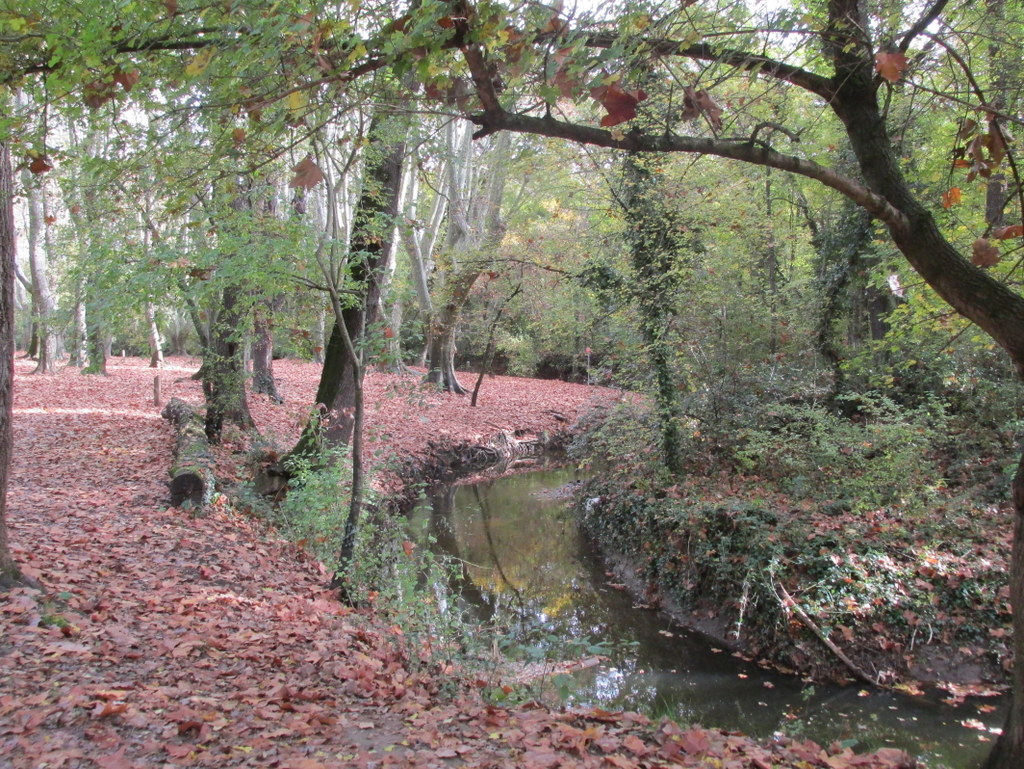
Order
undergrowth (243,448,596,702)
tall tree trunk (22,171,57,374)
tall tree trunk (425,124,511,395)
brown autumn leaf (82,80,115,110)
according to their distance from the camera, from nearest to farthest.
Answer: brown autumn leaf (82,80,115,110) < undergrowth (243,448,596,702) < tall tree trunk (425,124,511,395) < tall tree trunk (22,171,57,374)

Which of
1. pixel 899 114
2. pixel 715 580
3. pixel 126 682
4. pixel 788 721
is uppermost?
pixel 899 114

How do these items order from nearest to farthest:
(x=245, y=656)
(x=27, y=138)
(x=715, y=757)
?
1. (x=715, y=757)
2. (x=27, y=138)
3. (x=245, y=656)

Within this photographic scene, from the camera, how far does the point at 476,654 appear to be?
5.53 meters

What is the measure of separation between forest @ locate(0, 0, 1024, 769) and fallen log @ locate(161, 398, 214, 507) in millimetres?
59

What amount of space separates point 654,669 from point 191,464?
6.39m

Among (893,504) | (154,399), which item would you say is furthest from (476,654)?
(154,399)

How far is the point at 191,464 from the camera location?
8.75 meters

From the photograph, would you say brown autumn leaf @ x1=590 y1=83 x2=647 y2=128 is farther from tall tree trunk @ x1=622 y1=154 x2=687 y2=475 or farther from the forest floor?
tall tree trunk @ x1=622 y1=154 x2=687 y2=475

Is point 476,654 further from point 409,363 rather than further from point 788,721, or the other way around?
point 409,363

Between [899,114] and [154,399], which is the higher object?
[899,114]

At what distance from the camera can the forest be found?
354 cm

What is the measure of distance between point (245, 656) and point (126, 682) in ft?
2.90

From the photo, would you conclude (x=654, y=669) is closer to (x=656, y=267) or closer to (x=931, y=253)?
(x=931, y=253)

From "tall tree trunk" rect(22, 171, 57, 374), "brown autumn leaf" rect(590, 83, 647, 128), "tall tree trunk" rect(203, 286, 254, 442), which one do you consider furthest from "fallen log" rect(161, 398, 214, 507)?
"tall tree trunk" rect(22, 171, 57, 374)
